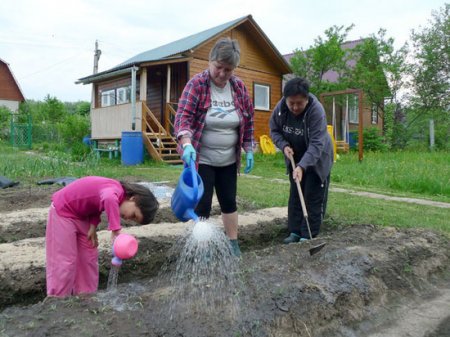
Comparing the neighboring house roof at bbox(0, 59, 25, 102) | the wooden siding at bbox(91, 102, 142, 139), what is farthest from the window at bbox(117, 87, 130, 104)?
the neighboring house roof at bbox(0, 59, 25, 102)

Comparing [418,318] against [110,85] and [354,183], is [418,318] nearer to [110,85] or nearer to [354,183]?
[354,183]

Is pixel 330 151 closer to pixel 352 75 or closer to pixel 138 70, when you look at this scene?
pixel 138 70

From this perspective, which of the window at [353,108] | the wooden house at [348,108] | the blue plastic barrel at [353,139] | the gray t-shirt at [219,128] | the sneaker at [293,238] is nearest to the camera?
the gray t-shirt at [219,128]

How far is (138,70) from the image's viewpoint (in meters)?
13.5

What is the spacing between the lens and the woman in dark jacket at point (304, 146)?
3.66 m

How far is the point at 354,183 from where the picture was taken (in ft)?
29.2

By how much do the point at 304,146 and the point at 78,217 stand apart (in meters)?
2.12

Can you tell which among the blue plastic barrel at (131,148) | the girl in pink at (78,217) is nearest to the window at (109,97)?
the blue plastic barrel at (131,148)

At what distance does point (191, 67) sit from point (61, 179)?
7.80 metres

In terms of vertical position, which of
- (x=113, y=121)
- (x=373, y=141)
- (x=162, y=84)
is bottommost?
(x=373, y=141)

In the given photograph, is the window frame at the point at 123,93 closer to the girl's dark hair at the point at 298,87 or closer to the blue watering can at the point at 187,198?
the girl's dark hair at the point at 298,87

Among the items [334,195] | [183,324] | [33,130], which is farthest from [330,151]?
[33,130]

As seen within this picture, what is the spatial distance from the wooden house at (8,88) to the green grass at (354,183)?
27.3 meters

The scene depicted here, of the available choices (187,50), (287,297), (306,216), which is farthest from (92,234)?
(187,50)
